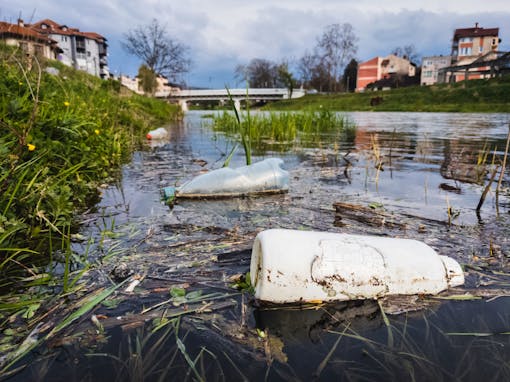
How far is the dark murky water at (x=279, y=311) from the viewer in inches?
41.2

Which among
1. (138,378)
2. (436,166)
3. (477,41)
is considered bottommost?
(138,378)

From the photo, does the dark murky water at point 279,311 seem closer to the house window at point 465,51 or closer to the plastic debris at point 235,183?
the plastic debris at point 235,183

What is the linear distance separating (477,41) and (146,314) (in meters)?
83.7

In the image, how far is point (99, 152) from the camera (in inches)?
153

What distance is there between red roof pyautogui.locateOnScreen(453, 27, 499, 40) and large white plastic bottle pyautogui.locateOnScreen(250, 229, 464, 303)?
3240 inches

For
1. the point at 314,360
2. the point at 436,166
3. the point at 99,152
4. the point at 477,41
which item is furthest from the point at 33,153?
the point at 477,41

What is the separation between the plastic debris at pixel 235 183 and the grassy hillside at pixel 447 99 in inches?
795

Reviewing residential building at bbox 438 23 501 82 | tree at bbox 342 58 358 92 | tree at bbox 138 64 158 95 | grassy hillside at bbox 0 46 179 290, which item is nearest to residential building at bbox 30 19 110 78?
tree at bbox 138 64 158 95

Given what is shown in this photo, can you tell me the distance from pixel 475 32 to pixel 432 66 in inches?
360

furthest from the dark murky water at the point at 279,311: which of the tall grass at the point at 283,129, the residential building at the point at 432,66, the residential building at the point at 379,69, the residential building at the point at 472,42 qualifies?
the residential building at the point at 379,69

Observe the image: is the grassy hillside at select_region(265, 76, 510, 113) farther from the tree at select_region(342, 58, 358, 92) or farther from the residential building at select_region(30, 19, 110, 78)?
the residential building at select_region(30, 19, 110, 78)

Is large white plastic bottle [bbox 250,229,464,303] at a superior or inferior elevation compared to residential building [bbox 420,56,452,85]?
inferior

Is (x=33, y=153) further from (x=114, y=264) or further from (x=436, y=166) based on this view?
(x=436, y=166)

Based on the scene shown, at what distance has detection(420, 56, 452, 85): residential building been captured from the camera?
6825 cm
